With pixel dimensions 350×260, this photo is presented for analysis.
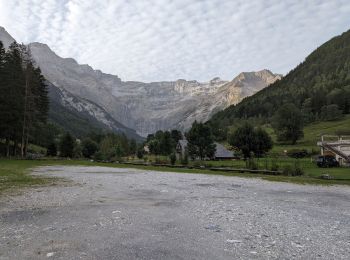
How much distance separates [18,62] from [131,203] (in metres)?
68.7

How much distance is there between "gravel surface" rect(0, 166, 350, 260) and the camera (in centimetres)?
938

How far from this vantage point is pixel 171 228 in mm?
12086

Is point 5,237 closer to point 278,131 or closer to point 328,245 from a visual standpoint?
point 328,245

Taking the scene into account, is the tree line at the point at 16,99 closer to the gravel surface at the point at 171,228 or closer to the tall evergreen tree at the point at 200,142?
the tall evergreen tree at the point at 200,142

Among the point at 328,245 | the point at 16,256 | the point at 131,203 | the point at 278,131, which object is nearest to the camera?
the point at 16,256

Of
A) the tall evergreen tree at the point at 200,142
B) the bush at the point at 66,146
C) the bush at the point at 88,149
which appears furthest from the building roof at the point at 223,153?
the bush at the point at 88,149

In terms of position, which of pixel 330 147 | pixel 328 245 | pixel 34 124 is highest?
pixel 34 124

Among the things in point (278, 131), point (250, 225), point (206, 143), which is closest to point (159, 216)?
point (250, 225)

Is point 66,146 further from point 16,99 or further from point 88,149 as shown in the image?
point 16,99

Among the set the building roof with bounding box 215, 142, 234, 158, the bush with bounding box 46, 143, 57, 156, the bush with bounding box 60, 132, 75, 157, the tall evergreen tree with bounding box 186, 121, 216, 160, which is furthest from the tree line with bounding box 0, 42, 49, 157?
the building roof with bounding box 215, 142, 234, 158

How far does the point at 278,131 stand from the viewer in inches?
6004

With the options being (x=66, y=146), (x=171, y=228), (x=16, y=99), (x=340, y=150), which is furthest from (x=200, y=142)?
(x=171, y=228)

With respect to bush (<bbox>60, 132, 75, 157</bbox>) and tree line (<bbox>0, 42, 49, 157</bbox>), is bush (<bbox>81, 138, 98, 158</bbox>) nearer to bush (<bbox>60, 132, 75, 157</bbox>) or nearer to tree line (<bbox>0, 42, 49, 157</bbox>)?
bush (<bbox>60, 132, 75, 157</bbox>)

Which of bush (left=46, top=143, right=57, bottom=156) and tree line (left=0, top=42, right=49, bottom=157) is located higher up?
tree line (left=0, top=42, right=49, bottom=157)
